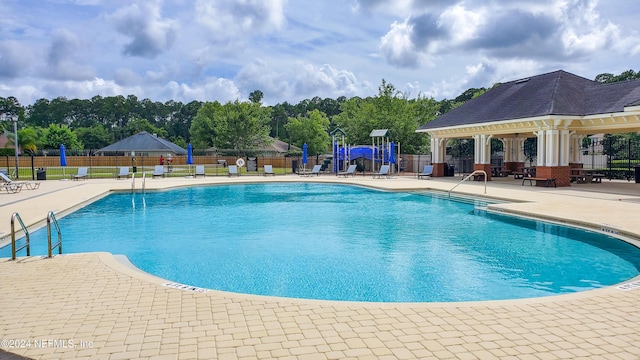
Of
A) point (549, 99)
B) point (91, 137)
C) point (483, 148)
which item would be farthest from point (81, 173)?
point (91, 137)

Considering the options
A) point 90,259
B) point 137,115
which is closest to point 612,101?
point 90,259

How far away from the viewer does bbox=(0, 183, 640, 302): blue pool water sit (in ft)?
21.1

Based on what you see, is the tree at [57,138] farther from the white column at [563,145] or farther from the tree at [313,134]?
the white column at [563,145]

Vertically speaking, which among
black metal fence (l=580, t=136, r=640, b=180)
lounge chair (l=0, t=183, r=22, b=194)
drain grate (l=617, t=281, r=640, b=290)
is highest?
black metal fence (l=580, t=136, r=640, b=180)

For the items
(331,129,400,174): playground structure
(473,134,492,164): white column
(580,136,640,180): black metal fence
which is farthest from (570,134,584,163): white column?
(331,129,400,174): playground structure

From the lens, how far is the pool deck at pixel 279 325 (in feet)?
10.9

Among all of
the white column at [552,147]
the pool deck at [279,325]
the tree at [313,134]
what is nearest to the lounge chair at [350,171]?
the white column at [552,147]

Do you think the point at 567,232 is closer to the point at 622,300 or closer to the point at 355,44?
the point at 622,300

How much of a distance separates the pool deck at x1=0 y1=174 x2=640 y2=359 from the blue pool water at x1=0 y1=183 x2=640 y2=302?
154cm

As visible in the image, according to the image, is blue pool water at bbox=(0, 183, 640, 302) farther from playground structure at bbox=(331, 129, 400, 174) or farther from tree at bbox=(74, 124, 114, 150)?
tree at bbox=(74, 124, 114, 150)

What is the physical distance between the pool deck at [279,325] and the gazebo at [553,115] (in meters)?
14.4

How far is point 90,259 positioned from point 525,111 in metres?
18.3

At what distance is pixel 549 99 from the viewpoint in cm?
1884

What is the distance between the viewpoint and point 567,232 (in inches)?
383
